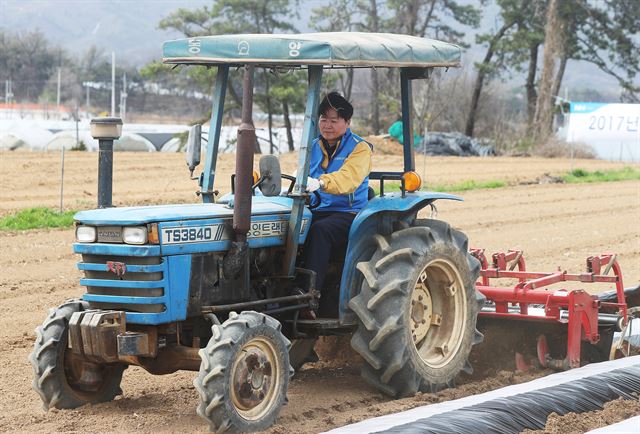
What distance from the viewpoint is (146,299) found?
5996 mm

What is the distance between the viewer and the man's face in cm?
708

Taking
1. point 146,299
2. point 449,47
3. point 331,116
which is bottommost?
point 146,299

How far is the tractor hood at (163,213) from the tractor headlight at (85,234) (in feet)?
0.12

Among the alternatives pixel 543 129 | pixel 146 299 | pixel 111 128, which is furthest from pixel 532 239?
pixel 543 129

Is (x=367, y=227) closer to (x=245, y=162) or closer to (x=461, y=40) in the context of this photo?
(x=245, y=162)

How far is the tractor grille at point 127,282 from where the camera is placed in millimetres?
5996

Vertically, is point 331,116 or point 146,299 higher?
point 331,116

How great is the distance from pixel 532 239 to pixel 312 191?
861 cm

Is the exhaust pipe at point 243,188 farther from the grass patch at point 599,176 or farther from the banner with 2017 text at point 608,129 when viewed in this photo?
the banner with 2017 text at point 608,129

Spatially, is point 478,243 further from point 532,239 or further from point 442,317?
point 442,317

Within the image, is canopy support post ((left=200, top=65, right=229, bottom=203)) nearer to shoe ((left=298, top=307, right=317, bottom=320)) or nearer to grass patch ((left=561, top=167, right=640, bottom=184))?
shoe ((left=298, top=307, right=317, bottom=320))

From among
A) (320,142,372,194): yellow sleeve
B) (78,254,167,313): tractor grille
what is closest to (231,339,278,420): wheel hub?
(78,254,167,313): tractor grille

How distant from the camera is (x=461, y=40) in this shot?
1735 inches

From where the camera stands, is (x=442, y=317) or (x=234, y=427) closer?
(x=234, y=427)
